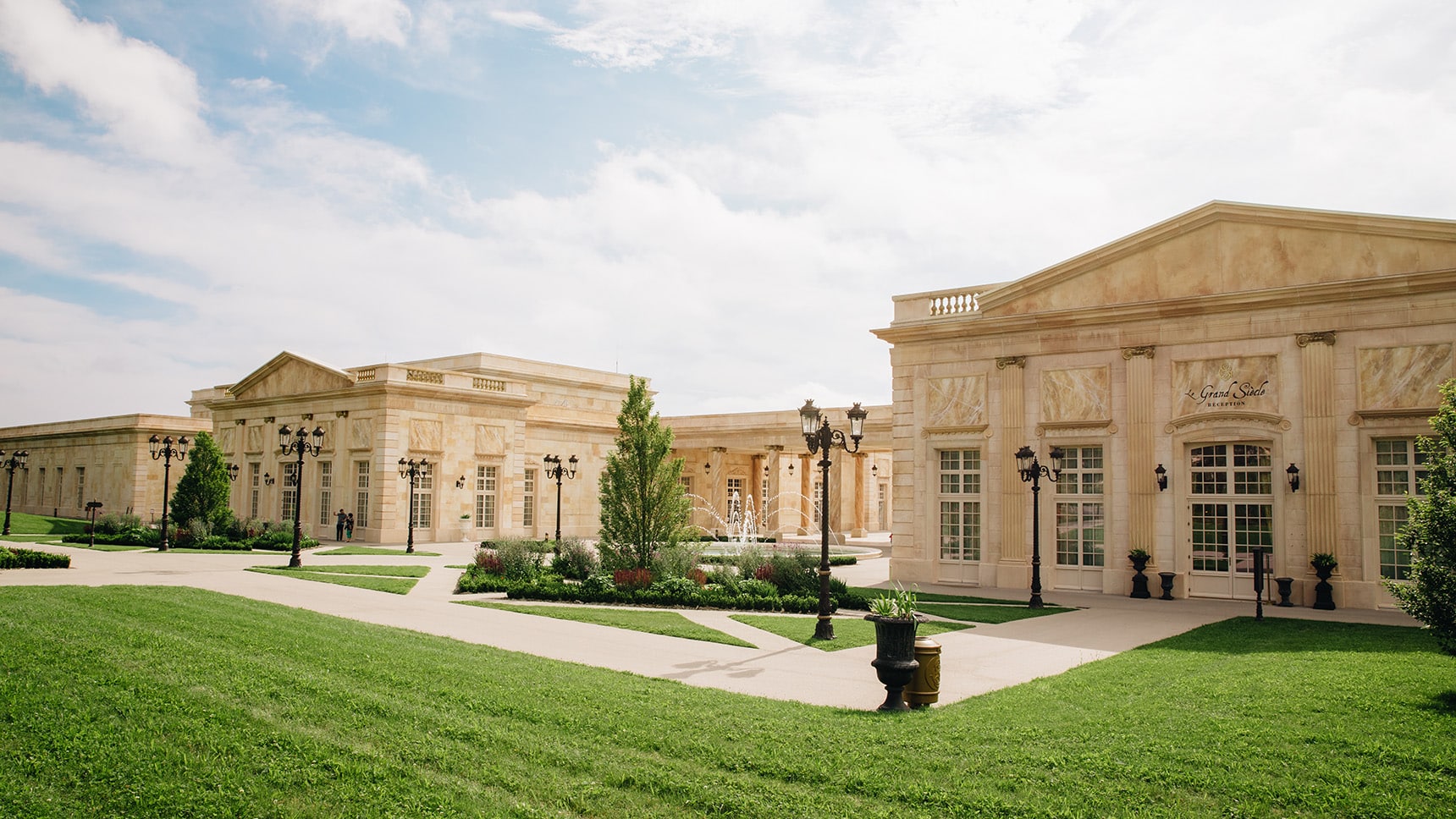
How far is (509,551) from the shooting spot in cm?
2284

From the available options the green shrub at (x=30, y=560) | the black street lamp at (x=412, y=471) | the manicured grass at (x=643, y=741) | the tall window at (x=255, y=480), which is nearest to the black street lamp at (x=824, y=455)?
the manicured grass at (x=643, y=741)

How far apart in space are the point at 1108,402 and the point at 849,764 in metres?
18.4

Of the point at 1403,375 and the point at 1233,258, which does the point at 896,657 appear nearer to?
the point at 1403,375

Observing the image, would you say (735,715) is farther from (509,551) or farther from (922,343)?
(922,343)

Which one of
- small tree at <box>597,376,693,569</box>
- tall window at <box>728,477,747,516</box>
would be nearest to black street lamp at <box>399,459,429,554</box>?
small tree at <box>597,376,693,569</box>

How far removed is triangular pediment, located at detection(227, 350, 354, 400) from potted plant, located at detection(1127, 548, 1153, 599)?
3345cm

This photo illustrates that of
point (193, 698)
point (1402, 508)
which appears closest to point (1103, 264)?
point (1402, 508)

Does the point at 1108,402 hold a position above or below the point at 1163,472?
above

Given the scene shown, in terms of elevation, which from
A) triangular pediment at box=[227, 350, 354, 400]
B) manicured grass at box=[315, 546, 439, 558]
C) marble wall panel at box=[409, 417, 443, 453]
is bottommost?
manicured grass at box=[315, 546, 439, 558]

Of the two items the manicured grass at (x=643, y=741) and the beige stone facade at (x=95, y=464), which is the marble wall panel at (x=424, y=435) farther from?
the manicured grass at (x=643, y=741)

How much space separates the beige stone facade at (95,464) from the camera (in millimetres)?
55312

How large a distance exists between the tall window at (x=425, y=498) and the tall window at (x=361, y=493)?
227 cm

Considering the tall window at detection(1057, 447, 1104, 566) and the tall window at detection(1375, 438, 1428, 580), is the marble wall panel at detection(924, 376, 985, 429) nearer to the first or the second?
the tall window at detection(1057, 447, 1104, 566)

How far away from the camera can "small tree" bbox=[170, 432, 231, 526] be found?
36.4 m
